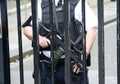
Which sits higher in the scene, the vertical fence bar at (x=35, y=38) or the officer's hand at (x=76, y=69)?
the vertical fence bar at (x=35, y=38)

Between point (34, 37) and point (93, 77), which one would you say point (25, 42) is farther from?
point (34, 37)

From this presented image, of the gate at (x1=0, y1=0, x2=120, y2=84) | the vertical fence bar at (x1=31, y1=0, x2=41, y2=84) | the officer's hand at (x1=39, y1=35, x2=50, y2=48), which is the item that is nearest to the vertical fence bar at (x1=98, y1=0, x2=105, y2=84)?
the gate at (x1=0, y1=0, x2=120, y2=84)

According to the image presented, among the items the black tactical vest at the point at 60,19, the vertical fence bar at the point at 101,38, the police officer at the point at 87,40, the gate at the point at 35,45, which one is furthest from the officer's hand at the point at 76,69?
the vertical fence bar at the point at 101,38

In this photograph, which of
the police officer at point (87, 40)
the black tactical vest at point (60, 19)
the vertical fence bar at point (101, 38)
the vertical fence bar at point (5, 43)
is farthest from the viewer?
the police officer at point (87, 40)

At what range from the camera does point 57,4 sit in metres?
3.47

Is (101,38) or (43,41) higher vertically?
(101,38)

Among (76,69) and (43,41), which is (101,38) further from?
(43,41)

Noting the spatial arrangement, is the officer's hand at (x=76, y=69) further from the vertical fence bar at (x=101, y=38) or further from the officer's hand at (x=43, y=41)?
the vertical fence bar at (x=101, y=38)

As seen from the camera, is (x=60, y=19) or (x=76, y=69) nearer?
(x=76, y=69)

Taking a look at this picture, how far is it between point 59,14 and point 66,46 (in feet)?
3.14

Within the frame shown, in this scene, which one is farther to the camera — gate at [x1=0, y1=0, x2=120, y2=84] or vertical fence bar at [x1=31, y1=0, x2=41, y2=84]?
vertical fence bar at [x1=31, y1=0, x2=41, y2=84]

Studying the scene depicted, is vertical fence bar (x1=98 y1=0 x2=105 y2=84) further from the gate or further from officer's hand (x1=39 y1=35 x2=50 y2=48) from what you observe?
officer's hand (x1=39 y1=35 x2=50 y2=48)

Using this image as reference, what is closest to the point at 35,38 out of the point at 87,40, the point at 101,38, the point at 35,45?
the point at 35,45

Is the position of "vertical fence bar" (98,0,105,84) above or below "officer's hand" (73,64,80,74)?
above
